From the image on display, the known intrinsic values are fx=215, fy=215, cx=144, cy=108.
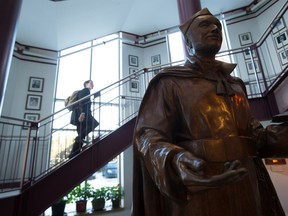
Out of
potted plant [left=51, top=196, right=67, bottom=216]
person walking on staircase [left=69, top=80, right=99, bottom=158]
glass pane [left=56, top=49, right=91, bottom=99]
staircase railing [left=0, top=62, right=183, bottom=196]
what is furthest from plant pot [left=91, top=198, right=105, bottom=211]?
glass pane [left=56, top=49, right=91, bottom=99]

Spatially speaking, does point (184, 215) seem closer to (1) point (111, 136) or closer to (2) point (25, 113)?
(1) point (111, 136)

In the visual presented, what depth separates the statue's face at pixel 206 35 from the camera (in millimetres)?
903

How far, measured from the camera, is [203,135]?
813 millimetres

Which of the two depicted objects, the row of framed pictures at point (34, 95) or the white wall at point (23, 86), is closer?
the white wall at point (23, 86)

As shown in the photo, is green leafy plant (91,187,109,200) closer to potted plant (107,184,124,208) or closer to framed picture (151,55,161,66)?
potted plant (107,184,124,208)

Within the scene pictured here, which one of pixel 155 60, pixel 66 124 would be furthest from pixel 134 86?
pixel 66 124

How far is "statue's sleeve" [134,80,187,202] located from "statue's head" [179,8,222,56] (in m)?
0.21

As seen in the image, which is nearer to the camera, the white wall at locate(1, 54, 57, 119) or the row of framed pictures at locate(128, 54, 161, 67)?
the white wall at locate(1, 54, 57, 119)

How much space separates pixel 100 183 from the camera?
6.07 m

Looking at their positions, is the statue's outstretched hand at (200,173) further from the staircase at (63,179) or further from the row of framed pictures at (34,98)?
the row of framed pictures at (34,98)

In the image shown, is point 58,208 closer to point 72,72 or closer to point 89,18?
point 72,72

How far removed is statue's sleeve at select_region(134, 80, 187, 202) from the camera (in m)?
0.58

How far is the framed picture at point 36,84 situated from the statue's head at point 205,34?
6.32 metres

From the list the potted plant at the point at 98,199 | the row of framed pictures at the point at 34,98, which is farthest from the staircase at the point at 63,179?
the row of framed pictures at the point at 34,98
